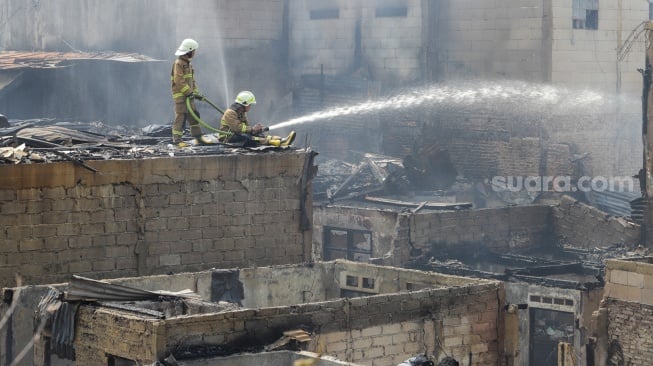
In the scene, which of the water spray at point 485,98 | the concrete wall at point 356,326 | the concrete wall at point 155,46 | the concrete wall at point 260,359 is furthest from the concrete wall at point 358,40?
the concrete wall at point 260,359

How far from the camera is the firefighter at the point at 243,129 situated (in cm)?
2619

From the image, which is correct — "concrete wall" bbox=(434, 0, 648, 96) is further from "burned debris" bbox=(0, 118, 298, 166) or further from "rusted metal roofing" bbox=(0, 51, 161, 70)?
"burned debris" bbox=(0, 118, 298, 166)

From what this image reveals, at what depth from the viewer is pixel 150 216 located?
79.5 ft

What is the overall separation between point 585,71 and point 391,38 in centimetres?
598

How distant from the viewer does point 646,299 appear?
2575 cm

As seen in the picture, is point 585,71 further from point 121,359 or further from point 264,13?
point 121,359

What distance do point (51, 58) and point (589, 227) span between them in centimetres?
1654

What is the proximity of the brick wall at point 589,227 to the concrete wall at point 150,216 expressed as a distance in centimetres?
1204

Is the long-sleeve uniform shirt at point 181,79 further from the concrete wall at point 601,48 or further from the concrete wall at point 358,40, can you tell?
the concrete wall at point 358,40

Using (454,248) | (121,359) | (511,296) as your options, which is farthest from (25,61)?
(121,359)

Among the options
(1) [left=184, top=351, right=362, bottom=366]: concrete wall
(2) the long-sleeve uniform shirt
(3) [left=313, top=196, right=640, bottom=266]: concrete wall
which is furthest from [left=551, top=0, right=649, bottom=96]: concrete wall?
(1) [left=184, top=351, right=362, bottom=366]: concrete wall

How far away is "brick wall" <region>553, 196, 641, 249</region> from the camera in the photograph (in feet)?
117

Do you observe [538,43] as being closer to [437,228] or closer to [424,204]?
[424,204]

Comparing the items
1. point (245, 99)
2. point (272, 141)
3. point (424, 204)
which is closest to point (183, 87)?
point (245, 99)
